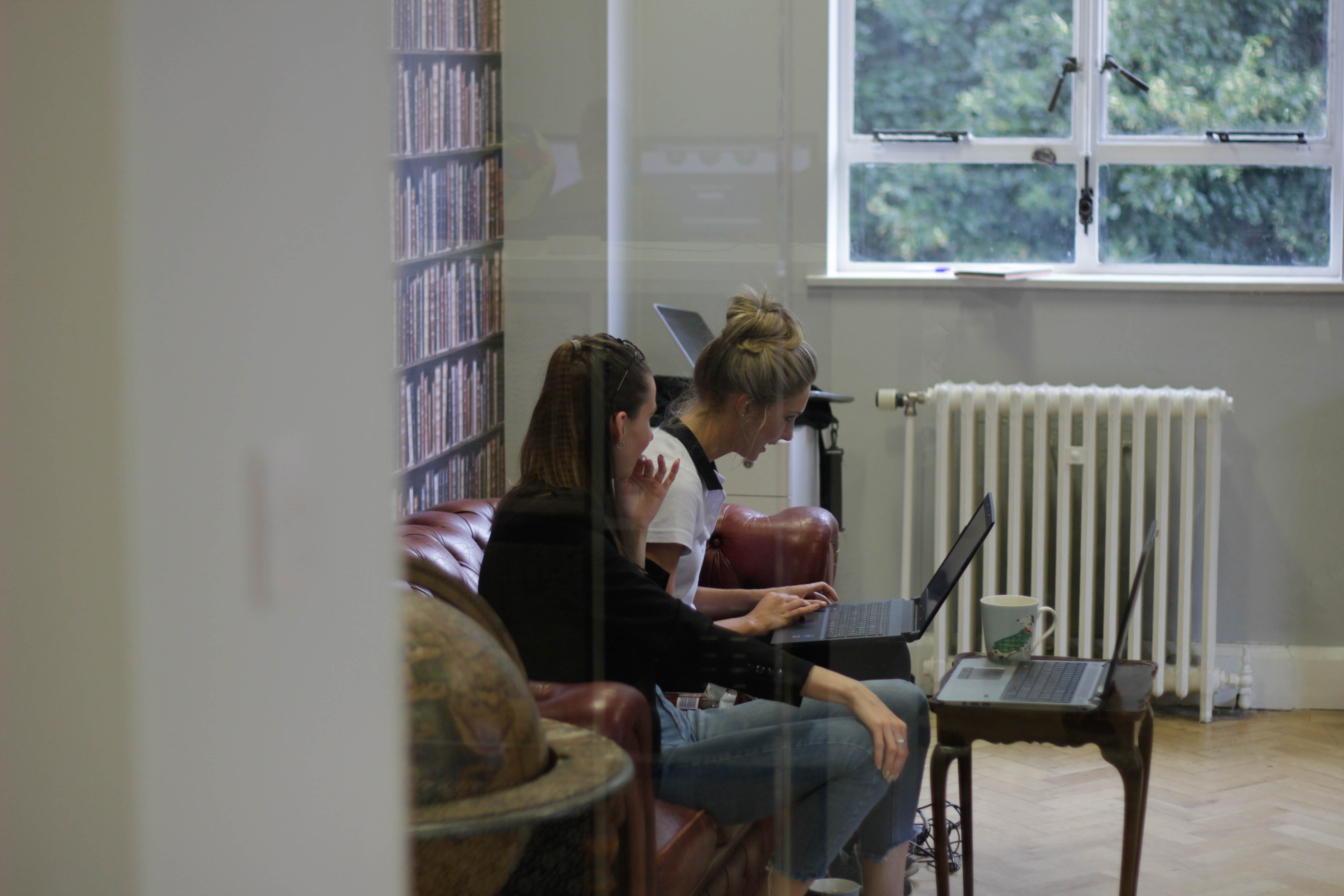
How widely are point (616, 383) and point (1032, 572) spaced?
2503 mm

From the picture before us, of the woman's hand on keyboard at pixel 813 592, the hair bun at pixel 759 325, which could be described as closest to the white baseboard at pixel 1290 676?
the woman's hand on keyboard at pixel 813 592

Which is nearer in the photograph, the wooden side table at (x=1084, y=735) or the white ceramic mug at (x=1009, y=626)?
the wooden side table at (x=1084, y=735)

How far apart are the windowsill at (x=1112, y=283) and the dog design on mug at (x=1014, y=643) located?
1358 mm

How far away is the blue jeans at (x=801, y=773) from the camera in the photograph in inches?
42.6

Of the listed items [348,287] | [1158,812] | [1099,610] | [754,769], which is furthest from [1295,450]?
[348,287]

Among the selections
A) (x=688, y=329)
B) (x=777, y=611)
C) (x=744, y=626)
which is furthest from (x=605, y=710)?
(x=777, y=611)

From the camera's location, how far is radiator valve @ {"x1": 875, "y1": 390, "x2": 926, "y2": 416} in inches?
129

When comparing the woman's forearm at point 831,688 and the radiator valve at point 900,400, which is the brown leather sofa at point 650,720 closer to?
the woman's forearm at point 831,688

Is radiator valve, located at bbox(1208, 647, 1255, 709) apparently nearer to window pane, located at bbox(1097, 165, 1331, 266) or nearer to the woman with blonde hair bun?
window pane, located at bbox(1097, 165, 1331, 266)

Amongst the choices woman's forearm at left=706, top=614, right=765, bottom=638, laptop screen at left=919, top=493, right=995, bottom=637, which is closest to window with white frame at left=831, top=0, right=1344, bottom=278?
laptop screen at left=919, top=493, right=995, bottom=637

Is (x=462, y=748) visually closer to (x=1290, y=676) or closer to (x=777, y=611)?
(x=777, y=611)

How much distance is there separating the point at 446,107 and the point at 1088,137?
3036mm

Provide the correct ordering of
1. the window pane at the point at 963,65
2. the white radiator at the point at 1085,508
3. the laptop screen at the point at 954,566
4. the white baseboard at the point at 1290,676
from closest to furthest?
the laptop screen at the point at 954,566, the white radiator at the point at 1085,508, the white baseboard at the point at 1290,676, the window pane at the point at 963,65

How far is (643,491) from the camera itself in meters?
1.03
